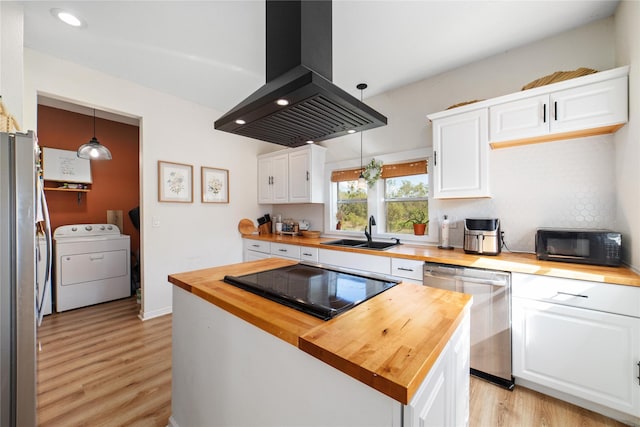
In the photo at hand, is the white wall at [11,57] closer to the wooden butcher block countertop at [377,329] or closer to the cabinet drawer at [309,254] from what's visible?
the wooden butcher block countertop at [377,329]

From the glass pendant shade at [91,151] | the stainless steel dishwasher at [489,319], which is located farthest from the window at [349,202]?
the glass pendant shade at [91,151]

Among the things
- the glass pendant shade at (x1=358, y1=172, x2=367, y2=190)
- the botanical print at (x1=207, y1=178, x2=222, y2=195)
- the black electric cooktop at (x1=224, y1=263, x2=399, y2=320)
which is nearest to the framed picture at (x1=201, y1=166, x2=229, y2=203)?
the botanical print at (x1=207, y1=178, x2=222, y2=195)

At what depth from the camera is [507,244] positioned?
232 cm

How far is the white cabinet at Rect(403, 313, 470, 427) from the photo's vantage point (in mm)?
661

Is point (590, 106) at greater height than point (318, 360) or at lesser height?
greater

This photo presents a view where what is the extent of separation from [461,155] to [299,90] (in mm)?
1872

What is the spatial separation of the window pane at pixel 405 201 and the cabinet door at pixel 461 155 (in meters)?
0.51

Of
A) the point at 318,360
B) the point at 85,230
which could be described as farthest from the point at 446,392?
the point at 85,230

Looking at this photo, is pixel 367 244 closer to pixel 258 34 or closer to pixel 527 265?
pixel 527 265

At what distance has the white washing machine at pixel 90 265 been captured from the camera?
10.4 feet

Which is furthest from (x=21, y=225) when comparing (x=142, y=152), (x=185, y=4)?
(x=142, y=152)

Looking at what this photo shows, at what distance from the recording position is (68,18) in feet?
6.43

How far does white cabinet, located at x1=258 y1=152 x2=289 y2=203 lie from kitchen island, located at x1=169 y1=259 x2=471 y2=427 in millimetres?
2517

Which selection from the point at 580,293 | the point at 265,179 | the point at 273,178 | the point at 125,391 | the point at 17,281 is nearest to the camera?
the point at 17,281
